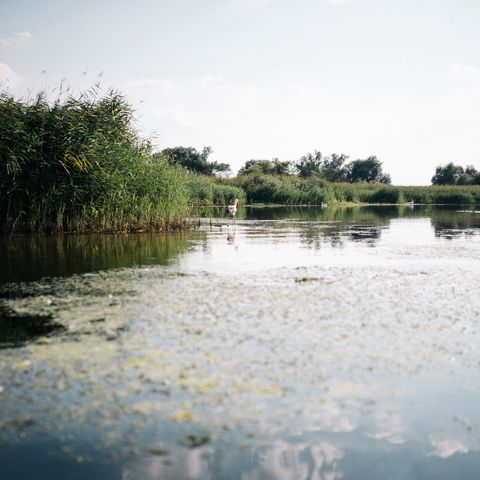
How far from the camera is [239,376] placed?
4508mm

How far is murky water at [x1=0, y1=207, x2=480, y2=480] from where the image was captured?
3305mm

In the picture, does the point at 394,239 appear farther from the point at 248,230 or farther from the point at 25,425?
the point at 25,425

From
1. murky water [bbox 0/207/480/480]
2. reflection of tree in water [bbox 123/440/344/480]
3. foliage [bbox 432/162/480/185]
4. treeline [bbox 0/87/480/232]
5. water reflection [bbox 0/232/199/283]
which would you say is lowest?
reflection of tree in water [bbox 123/440/344/480]

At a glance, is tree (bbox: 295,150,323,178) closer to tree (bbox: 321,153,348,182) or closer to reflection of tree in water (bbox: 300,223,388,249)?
tree (bbox: 321,153,348,182)

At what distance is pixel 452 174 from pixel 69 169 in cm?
7290

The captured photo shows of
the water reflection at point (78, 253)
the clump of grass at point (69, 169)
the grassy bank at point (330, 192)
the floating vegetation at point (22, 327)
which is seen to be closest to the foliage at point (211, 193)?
the grassy bank at point (330, 192)

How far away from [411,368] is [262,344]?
1334 millimetres

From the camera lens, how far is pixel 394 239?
16.6m

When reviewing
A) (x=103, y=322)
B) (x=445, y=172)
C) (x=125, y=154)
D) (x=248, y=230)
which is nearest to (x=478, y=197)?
(x=445, y=172)

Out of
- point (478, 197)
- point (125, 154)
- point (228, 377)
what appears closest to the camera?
point (228, 377)

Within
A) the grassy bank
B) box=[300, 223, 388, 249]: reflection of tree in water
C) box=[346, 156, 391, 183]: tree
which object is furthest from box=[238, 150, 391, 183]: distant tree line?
box=[300, 223, 388, 249]: reflection of tree in water

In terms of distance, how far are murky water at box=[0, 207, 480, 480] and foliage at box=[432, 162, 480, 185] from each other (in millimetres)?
72187

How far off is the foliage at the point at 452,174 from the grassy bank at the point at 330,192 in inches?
810

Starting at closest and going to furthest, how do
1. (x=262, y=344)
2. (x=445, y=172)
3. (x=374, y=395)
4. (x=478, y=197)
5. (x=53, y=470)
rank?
(x=53, y=470)
(x=374, y=395)
(x=262, y=344)
(x=478, y=197)
(x=445, y=172)
